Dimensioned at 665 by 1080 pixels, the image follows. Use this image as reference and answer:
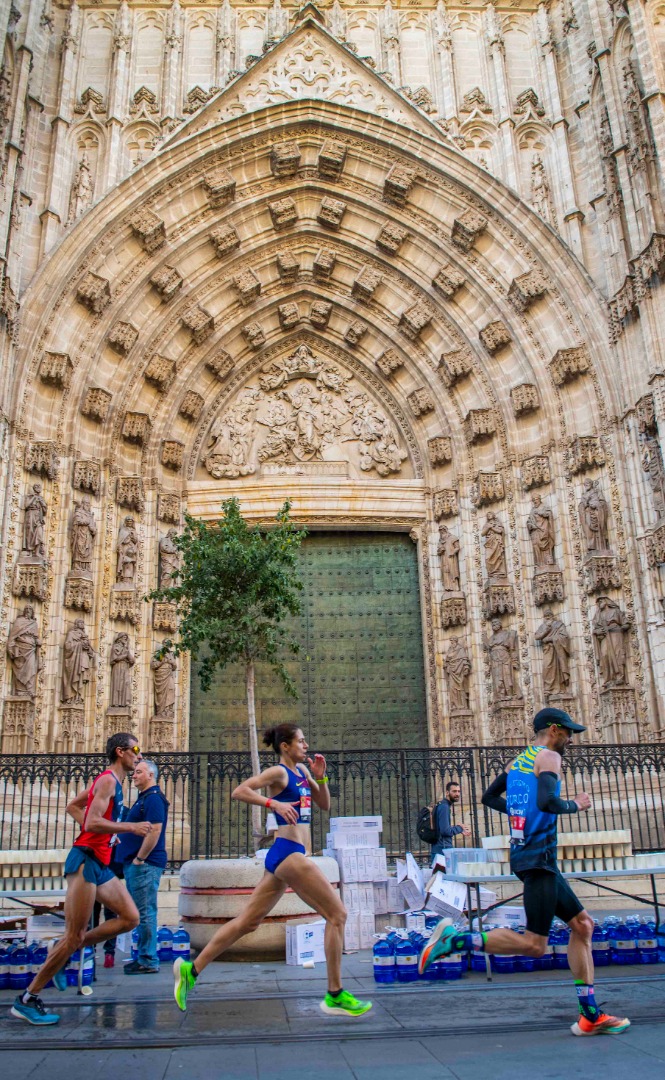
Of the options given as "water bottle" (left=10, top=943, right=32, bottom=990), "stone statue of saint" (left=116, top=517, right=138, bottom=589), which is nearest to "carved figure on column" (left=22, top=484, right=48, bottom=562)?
"stone statue of saint" (left=116, top=517, right=138, bottom=589)

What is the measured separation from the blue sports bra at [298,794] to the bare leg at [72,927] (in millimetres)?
1124

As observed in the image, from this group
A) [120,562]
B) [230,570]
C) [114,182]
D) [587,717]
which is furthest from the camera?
[114,182]

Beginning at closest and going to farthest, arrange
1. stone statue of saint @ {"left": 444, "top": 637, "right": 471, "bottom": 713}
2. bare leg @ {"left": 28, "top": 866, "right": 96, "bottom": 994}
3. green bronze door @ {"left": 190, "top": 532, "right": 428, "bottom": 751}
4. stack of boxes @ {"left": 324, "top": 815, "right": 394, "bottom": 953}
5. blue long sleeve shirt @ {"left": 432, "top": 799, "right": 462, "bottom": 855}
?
bare leg @ {"left": 28, "top": 866, "right": 96, "bottom": 994}, stack of boxes @ {"left": 324, "top": 815, "right": 394, "bottom": 953}, blue long sleeve shirt @ {"left": 432, "top": 799, "right": 462, "bottom": 855}, stone statue of saint @ {"left": 444, "top": 637, "right": 471, "bottom": 713}, green bronze door @ {"left": 190, "top": 532, "right": 428, "bottom": 751}

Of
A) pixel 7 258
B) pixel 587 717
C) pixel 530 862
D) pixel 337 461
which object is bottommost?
pixel 530 862

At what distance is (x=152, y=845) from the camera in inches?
253

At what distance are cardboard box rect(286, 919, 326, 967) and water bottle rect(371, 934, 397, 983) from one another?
0.79m

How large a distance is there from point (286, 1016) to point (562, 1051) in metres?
1.51

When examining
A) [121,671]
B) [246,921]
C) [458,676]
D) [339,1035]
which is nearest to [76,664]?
[121,671]

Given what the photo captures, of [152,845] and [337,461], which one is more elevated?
[337,461]

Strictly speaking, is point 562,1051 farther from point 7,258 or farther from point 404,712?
point 7,258

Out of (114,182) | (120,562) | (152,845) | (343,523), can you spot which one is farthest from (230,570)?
Answer: (114,182)

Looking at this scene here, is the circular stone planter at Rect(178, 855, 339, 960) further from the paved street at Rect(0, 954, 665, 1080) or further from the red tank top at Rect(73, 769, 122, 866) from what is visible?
the red tank top at Rect(73, 769, 122, 866)

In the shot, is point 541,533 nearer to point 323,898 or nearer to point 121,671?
point 121,671

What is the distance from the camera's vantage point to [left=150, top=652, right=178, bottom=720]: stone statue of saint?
1370cm
